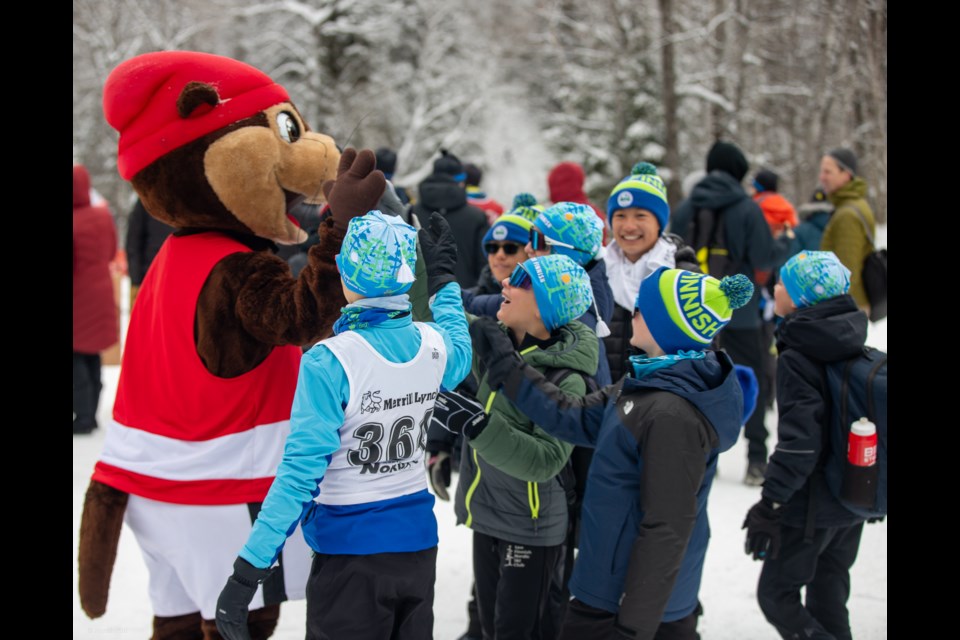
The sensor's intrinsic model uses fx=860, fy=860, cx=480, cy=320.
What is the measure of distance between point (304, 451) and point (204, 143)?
52.6 inches

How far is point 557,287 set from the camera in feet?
9.80

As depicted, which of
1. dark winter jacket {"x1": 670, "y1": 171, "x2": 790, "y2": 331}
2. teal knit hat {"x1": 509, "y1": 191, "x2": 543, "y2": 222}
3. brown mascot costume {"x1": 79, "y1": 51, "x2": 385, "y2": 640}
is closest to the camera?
brown mascot costume {"x1": 79, "y1": 51, "x2": 385, "y2": 640}

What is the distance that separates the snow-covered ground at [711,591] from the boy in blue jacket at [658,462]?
1.53 meters

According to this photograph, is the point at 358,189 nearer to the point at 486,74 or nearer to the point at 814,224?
the point at 814,224

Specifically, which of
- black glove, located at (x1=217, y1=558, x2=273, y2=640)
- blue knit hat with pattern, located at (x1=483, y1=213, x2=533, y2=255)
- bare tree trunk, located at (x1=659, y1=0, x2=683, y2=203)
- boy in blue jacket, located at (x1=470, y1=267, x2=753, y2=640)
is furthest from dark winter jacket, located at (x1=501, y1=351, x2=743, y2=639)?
bare tree trunk, located at (x1=659, y1=0, x2=683, y2=203)

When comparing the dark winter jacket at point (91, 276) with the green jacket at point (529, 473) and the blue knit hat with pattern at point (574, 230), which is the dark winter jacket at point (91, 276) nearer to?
the blue knit hat with pattern at point (574, 230)

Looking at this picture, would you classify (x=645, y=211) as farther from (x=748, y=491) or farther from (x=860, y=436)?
(x=748, y=491)

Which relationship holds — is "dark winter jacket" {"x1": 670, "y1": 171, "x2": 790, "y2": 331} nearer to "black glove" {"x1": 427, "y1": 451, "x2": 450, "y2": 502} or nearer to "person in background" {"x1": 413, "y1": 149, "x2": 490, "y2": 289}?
"person in background" {"x1": 413, "y1": 149, "x2": 490, "y2": 289}

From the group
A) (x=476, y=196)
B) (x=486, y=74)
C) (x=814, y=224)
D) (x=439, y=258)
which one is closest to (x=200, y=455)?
(x=439, y=258)

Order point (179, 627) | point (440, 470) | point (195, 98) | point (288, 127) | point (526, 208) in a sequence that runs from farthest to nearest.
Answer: point (526, 208) < point (440, 470) < point (288, 127) < point (179, 627) < point (195, 98)

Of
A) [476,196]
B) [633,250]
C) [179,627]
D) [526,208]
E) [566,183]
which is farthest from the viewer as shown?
[476,196]

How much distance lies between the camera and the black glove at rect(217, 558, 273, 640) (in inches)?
87.1

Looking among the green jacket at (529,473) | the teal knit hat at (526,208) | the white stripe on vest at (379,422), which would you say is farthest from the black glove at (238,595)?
the teal knit hat at (526,208)
